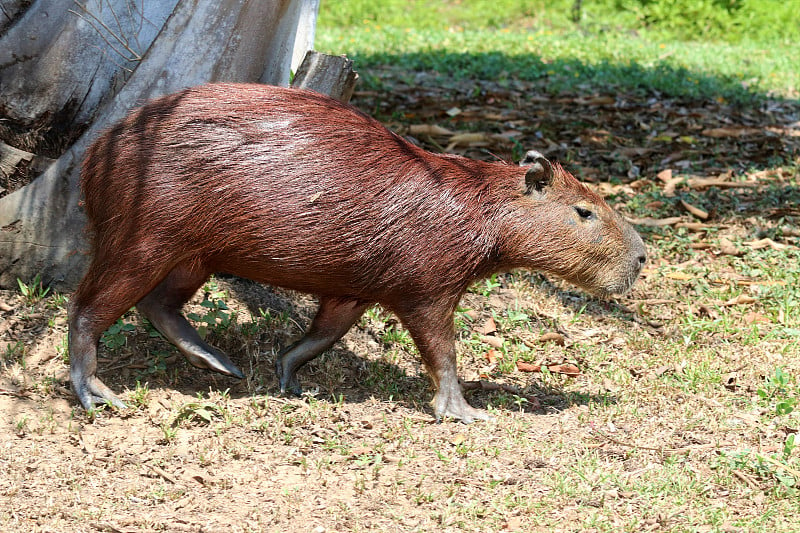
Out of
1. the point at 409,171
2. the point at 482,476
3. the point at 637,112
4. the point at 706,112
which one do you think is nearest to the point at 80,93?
the point at 409,171

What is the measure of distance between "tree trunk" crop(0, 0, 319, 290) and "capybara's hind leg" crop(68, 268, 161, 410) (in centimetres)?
69

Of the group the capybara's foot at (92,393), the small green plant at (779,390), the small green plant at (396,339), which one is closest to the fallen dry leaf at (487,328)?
the small green plant at (396,339)

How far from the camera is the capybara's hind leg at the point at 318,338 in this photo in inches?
175

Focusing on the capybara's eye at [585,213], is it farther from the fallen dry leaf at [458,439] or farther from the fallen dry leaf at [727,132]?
the fallen dry leaf at [727,132]

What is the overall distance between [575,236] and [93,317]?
2181 mm

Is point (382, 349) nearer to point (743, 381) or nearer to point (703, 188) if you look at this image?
point (743, 381)

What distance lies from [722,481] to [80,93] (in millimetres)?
3544

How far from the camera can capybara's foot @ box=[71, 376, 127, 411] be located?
401 centimetres

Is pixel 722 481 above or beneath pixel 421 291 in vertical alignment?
beneath

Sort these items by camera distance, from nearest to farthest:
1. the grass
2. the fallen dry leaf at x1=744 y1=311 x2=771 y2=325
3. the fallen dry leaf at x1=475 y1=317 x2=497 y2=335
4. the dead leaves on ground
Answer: the fallen dry leaf at x1=475 y1=317 x2=497 y2=335 < the fallen dry leaf at x1=744 y1=311 x2=771 y2=325 < the dead leaves on ground < the grass

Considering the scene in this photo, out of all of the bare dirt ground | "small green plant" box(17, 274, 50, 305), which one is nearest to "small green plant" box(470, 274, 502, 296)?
the bare dirt ground

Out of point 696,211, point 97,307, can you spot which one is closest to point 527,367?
point 97,307

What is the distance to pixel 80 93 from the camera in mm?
4715

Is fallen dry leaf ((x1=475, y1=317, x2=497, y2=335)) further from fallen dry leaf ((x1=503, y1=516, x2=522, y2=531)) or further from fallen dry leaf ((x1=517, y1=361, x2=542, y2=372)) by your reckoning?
fallen dry leaf ((x1=503, y1=516, x2=522, y2=531))
